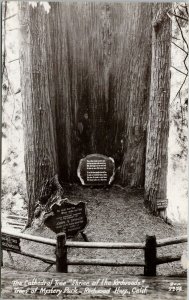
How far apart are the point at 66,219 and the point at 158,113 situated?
1425 mm

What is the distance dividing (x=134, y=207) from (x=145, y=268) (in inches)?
24.3

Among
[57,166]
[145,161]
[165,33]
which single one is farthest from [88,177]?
[165,33]

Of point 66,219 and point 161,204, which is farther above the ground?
point 161,204

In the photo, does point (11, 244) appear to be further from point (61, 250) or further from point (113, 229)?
point (113, 229)

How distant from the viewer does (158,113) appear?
4.47 metres

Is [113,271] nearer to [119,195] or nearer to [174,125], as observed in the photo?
[119,195]

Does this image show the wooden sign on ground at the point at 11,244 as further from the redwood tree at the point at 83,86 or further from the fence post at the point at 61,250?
the fence post at the point at 61,250

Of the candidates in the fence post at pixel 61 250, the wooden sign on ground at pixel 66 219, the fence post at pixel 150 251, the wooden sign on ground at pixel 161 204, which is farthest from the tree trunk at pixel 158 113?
the fence post at pixel 61 250

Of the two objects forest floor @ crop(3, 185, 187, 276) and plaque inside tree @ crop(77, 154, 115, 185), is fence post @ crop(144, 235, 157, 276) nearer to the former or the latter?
forest floor @ crop(3, 185, 187, 276)

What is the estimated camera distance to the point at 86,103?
449 centimetres

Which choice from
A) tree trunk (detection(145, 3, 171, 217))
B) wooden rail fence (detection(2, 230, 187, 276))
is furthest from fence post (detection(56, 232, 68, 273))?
tree trunk (detection(145, 3, 171, 217))

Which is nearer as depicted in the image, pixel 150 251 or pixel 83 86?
pixel 150 251

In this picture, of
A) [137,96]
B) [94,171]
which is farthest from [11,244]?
[137,96]

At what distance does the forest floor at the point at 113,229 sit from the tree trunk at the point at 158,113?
6.3 inches
